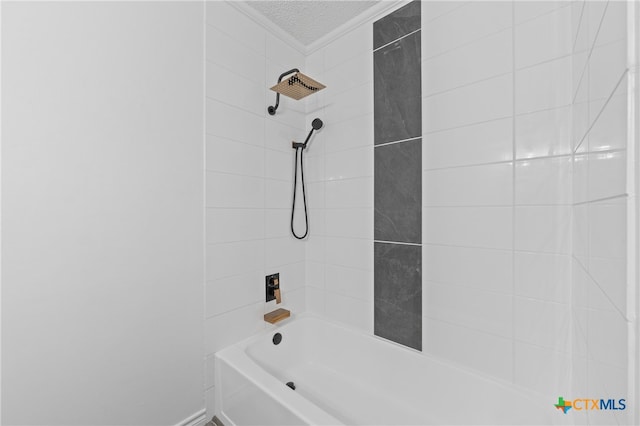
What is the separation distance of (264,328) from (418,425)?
3.25 feet

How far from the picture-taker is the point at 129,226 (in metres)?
1.13

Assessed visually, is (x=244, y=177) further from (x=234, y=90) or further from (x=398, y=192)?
(x=398, y=192)

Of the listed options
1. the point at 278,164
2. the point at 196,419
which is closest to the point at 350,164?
the point at 278,164

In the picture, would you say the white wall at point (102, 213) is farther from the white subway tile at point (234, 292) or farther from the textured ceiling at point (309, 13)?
the textured ceiling at point (309, 13)

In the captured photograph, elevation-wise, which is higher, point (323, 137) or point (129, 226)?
point (323, 137)

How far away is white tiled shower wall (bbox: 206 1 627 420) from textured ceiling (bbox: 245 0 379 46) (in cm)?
10

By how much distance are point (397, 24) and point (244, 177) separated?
127 centimetres
